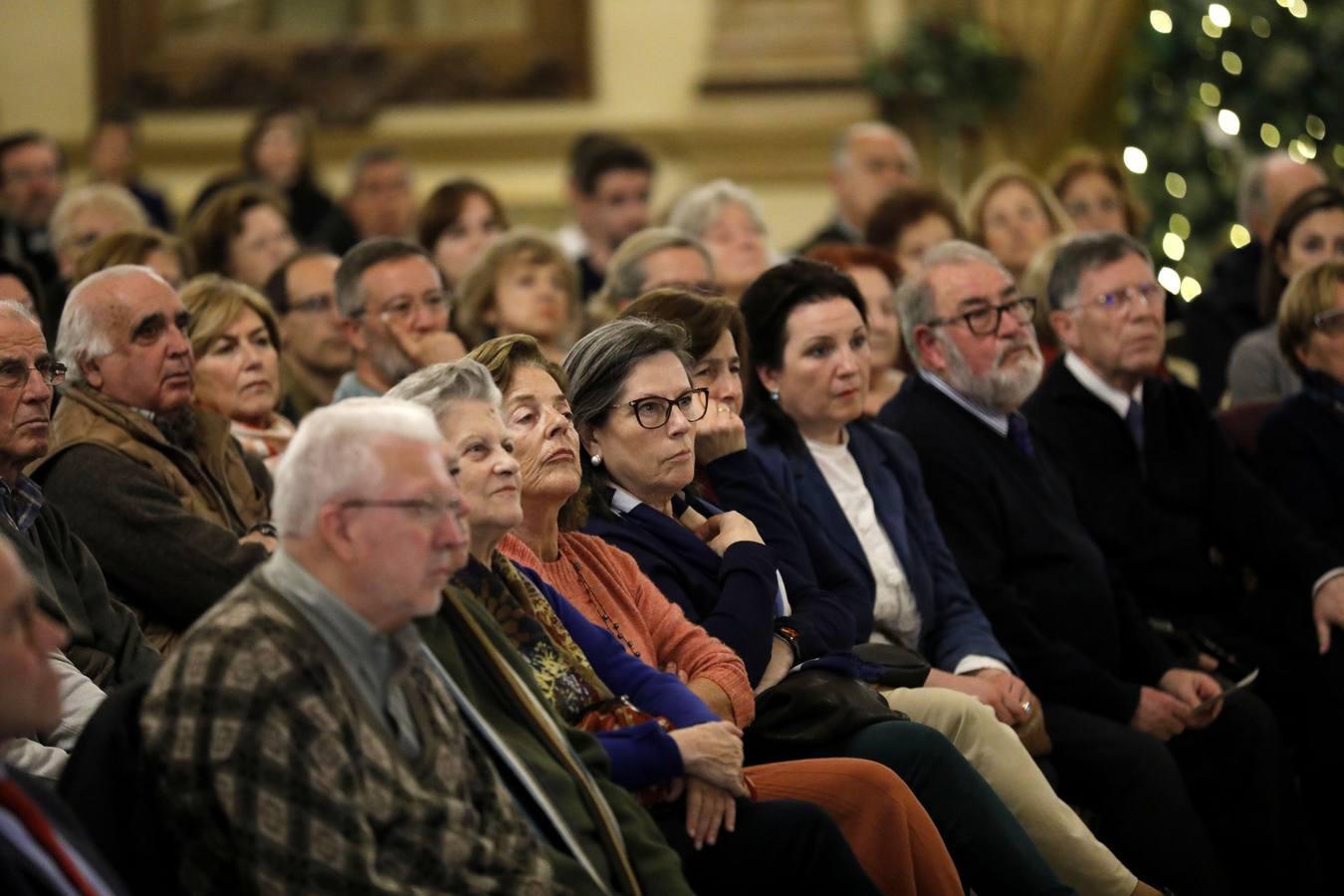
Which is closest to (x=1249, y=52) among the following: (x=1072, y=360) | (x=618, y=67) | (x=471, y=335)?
(x=618, y=67)

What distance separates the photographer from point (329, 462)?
2.41m

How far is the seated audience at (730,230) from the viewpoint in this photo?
5.95 m

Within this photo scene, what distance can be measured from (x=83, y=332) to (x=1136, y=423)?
2.52 m

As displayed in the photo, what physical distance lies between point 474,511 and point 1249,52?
5.73 m

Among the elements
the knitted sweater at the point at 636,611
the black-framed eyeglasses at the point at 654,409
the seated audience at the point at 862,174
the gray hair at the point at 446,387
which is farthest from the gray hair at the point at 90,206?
the gray hair at the point at 446,387

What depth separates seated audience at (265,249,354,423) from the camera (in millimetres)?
5219

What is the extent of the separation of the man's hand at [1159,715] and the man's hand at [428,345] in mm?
1788

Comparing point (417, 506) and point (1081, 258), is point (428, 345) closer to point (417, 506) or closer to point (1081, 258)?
point (1081, 258)

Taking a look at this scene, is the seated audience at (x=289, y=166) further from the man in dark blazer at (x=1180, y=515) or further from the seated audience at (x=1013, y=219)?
the man in dark blazer at (x=1180, y=515)

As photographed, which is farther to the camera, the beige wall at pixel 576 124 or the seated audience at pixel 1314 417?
the beige wall at pixel 576 124

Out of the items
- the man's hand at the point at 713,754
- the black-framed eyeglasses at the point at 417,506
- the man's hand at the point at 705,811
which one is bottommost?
the man's hand at the point at 705,811

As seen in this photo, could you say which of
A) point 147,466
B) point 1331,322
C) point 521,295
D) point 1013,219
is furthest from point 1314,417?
point 147,466

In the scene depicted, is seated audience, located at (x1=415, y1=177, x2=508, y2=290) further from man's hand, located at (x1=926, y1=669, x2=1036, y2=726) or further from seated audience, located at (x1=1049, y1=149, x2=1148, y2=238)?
man's hand, located at (x1=926, y1=669, x2=1036, y2=726)

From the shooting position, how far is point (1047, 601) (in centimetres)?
438
